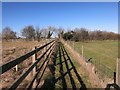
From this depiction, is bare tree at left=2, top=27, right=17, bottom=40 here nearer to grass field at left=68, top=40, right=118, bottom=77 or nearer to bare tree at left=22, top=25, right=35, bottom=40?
bare tree at left=22, top=25, right=35, bottom=40

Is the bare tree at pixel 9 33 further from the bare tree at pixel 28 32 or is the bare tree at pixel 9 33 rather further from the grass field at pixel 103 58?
the grass field at pixel 103 58

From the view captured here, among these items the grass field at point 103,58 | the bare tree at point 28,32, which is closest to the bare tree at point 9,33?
the bare tree at point 28,32

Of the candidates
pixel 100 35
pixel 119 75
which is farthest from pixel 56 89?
pixel 100 35

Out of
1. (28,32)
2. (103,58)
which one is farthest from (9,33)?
(103,58)

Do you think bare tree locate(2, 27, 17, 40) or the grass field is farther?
bare tree locate(2, 27, 17, 40)

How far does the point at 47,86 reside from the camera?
652 centimetres

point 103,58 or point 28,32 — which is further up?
point 28,32

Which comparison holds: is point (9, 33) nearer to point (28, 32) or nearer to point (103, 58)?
point (28, 32)

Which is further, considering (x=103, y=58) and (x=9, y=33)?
(x=9, y=33)

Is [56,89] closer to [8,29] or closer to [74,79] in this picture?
[74,79]

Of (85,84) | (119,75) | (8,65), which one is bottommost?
(85,84)

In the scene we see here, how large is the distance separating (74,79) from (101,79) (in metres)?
2.06

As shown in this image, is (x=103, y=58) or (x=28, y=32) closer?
(x=103, y=58)

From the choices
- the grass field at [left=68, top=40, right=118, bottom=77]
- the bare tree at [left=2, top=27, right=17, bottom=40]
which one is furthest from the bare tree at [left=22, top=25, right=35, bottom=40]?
the grass field at [left=68, top=40, right=118, bottom=77]
